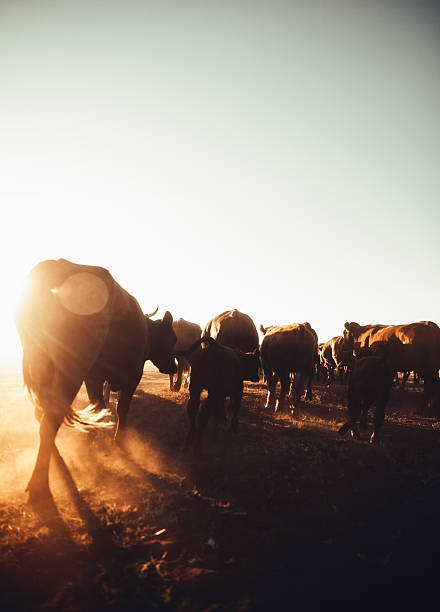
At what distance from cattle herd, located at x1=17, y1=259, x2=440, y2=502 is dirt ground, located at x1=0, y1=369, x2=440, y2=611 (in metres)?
0.78

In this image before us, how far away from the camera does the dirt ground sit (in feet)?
8.66

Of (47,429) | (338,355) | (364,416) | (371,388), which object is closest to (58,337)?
(47,429)

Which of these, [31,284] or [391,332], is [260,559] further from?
[391,332]

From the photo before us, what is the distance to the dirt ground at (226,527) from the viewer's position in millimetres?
2641

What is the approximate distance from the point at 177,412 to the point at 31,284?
20.6 feet

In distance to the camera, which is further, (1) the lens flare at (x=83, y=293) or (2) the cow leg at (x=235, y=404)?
(2) the cow leg at (x=235, y=404)

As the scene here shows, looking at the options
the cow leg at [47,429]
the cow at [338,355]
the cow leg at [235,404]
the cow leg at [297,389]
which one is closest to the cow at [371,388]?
the cow leg at [297,389]

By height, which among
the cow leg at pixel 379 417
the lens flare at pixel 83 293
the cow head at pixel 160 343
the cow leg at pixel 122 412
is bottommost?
the cow leg at pixel 122 412

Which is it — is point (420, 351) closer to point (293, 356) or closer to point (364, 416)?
point (364, 416)

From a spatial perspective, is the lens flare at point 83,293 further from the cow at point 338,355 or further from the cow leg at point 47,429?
the cow at point 338,355

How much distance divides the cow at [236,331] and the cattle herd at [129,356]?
1.4 inches

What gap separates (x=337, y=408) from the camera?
463 inches

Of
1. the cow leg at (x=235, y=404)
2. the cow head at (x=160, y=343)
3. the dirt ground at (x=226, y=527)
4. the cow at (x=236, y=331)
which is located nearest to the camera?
the dirt ground at (x=226, y=527)

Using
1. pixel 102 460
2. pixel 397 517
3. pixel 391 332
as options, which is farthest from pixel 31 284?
pixel 391 332
